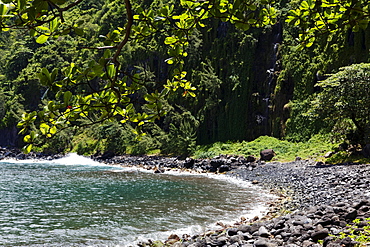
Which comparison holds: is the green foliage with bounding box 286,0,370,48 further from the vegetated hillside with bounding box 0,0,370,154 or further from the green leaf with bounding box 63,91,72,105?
the vegetated hillside with bounding box 0,0,370,154

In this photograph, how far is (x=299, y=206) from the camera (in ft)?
36.7

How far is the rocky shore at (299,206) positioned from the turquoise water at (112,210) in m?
1.39

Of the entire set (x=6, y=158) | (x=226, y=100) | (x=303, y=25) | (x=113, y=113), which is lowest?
(x=6, y=158)

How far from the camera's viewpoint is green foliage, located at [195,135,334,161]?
24348mm

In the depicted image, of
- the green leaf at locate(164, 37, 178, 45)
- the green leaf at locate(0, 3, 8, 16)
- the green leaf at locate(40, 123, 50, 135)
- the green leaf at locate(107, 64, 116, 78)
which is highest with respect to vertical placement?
the green leaf at locate(164, 37, 178, 45)

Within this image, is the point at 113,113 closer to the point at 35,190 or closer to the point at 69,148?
the point at 35,190

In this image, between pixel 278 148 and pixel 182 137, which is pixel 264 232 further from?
pixel 182 137

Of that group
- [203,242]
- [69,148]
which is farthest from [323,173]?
[69,148]

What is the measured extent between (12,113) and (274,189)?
6577 centimetres

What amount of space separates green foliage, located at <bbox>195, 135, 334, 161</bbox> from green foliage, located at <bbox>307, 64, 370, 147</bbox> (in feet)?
12.6

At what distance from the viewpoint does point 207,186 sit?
1845 centimetres

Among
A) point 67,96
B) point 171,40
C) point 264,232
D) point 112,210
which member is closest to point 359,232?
point 264,232

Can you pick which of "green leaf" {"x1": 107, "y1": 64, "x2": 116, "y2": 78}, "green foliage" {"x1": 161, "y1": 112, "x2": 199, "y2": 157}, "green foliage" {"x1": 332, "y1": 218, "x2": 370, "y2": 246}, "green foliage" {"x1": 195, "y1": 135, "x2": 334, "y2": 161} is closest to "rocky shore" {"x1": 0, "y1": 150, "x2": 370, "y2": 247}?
"green foliage" {"x1": 332, "y1": 218, "x2": 370, "y2": 246}

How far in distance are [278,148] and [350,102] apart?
432 inches
